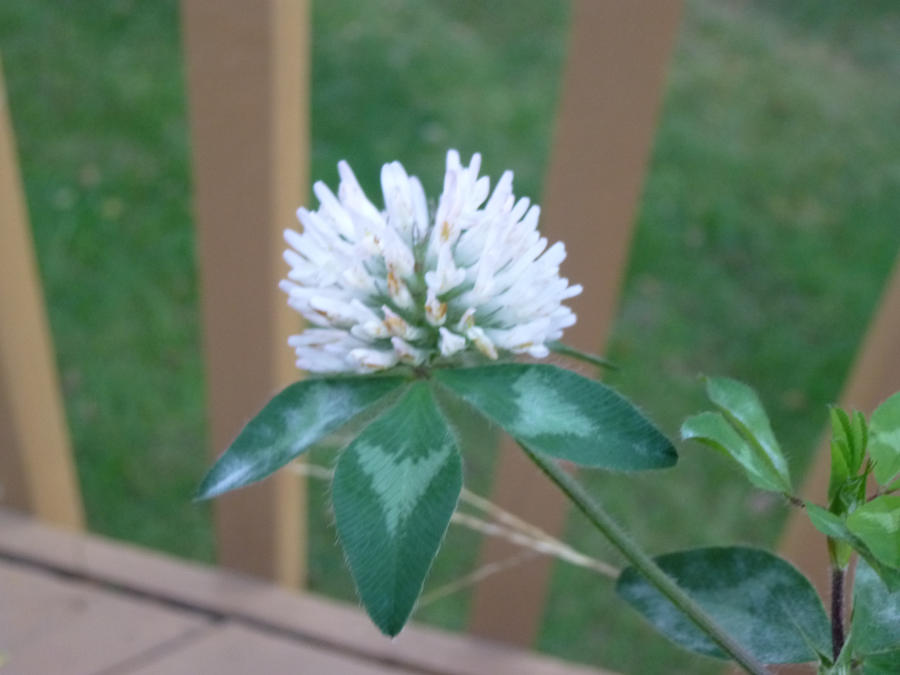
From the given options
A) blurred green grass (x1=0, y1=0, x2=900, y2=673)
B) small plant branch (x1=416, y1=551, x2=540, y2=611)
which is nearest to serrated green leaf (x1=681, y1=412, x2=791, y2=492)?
small plant branch (x1=416, y1=551, x2=540, y2=611)

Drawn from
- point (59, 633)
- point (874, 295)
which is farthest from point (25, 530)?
point (874, 295)

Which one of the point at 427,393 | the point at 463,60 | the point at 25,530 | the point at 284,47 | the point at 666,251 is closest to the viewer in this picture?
the point at 427,393

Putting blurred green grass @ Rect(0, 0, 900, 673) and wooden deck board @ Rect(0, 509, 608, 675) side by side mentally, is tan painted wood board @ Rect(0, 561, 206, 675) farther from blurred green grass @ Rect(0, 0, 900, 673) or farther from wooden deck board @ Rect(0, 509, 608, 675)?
blurred green grass @ Rect(0, 0, 900, 673)

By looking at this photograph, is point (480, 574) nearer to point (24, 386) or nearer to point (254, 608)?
point (254, 608)

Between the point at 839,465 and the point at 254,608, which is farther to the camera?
the point at 254,608

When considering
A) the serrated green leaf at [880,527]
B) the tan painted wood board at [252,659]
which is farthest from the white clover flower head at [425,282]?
the tan painted wood board at [252,659]

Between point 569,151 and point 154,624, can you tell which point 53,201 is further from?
point 569,151

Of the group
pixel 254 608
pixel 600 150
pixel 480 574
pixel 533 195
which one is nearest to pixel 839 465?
pixel 480 574
